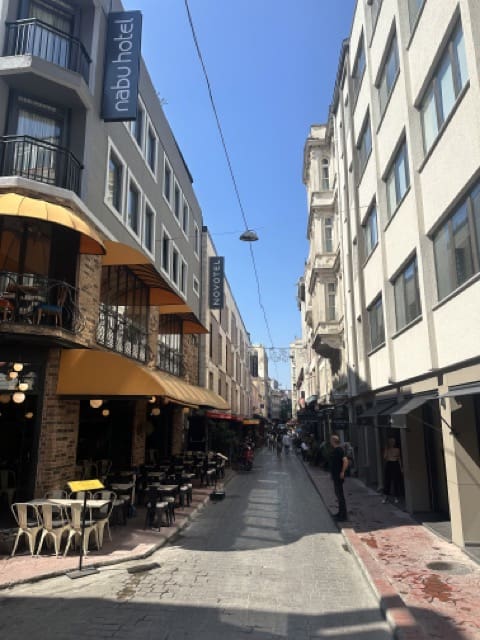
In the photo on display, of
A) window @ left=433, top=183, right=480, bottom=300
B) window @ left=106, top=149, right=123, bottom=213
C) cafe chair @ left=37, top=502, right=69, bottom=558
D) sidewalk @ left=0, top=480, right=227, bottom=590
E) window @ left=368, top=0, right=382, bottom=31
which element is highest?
window @ left=368, top=0, right=382, bottom=31

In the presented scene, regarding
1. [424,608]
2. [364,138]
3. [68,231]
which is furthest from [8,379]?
[364,138]

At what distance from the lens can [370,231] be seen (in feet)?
52.8

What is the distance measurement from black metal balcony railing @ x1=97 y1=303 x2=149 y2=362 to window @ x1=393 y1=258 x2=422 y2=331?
789cm

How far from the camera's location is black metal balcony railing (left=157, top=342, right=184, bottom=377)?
59.2 ft

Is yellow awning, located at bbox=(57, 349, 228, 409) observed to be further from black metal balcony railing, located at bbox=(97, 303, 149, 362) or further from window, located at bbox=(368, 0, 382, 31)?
window, located at bbox=(368, 0, 382, 31)

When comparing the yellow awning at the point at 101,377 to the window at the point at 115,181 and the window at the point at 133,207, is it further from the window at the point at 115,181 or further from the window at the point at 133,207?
the window at the point at 133,207

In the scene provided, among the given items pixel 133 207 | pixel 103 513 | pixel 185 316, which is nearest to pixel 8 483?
pixel 103 513

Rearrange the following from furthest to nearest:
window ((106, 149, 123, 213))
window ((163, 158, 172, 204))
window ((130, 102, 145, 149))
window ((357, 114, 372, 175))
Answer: window ((163, 158, 172, 204)) → window ((130, 102, 145, 149)) → window ((357, 114, 372, 175)) → window ((106, 149, 123, 213))

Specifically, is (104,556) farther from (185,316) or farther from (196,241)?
(196,241)

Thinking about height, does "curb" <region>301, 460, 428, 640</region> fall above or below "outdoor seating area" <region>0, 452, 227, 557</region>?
below

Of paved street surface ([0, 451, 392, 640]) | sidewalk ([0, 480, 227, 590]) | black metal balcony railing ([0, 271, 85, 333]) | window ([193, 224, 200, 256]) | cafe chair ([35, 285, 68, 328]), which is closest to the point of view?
paved street surface ([0, 451, 392, 640])

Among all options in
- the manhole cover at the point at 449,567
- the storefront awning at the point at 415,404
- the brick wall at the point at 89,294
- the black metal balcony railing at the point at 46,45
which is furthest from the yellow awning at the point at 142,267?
the manhole cover at the point at 449,567

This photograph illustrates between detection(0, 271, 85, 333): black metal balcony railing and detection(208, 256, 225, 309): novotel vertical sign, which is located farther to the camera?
detection(208, 256, 225, 309): novotel vertical sign

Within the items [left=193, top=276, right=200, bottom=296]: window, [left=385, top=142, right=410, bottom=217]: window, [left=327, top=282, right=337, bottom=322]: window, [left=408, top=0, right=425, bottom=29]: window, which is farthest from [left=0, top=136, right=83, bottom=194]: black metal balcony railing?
[left=327, top=282, right=337, bottom=322]: window
